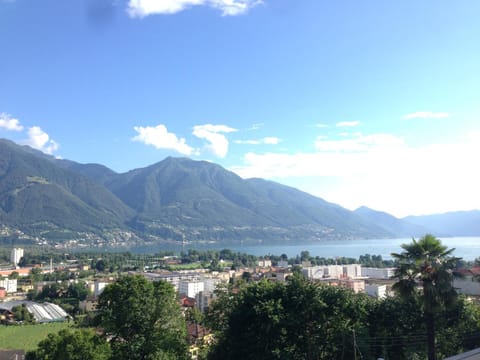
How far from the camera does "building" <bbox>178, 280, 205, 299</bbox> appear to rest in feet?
197

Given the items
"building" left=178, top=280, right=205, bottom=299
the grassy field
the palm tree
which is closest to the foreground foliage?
the palm tree

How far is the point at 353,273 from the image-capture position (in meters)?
81.2

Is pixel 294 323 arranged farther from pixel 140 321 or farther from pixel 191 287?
pixel 191 287

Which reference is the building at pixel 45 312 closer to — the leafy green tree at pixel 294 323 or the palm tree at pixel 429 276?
the leafy green tree at pixel 294 323

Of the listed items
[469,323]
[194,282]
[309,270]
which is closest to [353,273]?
[309,270]

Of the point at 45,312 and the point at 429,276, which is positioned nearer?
the point at 429,276

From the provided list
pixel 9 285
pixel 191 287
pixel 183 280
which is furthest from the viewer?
pixel 9 285

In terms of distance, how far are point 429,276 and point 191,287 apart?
52845 mm

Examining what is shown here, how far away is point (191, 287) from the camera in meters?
60.5

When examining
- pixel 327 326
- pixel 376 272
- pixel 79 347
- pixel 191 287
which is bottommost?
pixel 191 287

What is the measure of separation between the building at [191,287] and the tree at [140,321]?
48117 mm

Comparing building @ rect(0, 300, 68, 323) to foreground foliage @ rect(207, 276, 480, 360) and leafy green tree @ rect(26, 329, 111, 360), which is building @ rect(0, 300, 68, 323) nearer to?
leafy green tree @ rect(26, 329, 111, 360)

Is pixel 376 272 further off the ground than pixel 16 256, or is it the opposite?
pixel 16 256

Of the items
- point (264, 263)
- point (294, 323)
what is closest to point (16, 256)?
point (264, 263)
